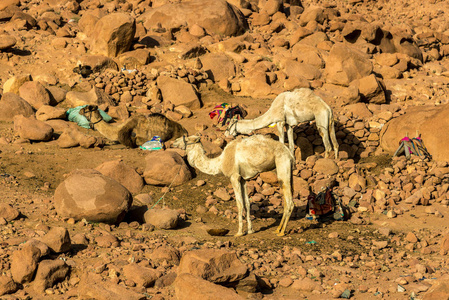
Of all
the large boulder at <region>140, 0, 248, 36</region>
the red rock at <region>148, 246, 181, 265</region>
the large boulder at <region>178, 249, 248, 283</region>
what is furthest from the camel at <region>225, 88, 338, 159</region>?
the large boulder at <region>140, 0, 248, 36</region>

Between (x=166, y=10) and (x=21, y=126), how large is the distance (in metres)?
13.2

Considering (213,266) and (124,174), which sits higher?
(213,266)

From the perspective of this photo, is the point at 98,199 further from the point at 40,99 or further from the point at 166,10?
the point at 166,10

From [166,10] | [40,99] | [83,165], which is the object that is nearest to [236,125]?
[83,165]

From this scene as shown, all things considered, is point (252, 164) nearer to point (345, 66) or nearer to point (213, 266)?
point (213, 266)

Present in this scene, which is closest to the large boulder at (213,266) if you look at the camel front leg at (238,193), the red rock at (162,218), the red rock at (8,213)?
the camel front leg at (238,193)

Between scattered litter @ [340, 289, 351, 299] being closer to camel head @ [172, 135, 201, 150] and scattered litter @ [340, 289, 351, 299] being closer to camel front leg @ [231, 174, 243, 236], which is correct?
camel front leg @ [231, 174, 243, 236]

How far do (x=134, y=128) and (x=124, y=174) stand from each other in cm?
328

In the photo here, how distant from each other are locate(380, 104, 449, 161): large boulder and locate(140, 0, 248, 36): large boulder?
12179 mm

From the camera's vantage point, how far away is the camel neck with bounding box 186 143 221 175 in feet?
33.7

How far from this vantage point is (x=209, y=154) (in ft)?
46.6

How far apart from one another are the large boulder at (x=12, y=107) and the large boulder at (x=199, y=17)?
32.0 feet

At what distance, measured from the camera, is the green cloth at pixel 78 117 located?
54.9 feet

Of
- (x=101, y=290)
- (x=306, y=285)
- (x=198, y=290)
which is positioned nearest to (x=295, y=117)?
(x=306, y=285)
